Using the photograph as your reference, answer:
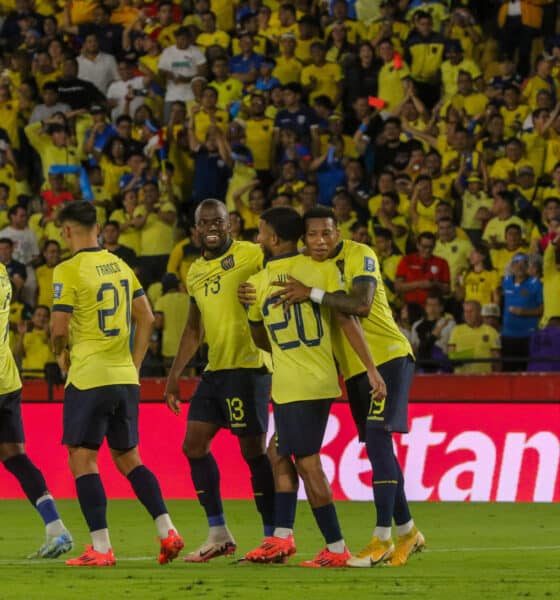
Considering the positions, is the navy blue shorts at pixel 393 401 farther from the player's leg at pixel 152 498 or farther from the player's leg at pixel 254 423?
the player's leg at pixel 152 498

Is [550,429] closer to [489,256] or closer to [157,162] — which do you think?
[489,256]

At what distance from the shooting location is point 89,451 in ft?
31.6

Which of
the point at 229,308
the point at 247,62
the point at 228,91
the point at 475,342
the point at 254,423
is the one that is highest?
the point at 247,62

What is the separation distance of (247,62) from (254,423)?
12.2 meters

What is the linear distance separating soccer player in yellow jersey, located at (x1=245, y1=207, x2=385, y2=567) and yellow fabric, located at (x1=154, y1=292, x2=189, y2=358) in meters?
8.81

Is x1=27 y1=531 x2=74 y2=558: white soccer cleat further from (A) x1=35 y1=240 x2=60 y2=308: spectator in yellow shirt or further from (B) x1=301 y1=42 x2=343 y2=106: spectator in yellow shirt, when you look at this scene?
(B) x1=301 y1=42 x2=343 y2=106: spectator in yellow shirt

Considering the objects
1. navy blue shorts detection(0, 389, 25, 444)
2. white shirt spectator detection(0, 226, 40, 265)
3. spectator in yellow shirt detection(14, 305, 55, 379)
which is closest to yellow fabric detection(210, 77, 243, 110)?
white shirt spectator detection(0, 226, 40, 265)

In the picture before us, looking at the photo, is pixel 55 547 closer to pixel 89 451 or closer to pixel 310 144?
pixel 89 451

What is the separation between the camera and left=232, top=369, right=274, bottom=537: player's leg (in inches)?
396

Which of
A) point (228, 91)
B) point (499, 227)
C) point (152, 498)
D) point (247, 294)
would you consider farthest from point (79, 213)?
point (228, 91)

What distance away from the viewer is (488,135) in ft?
63.4

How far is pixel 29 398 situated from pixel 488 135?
6528 mm

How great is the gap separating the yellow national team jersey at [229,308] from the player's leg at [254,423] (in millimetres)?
104

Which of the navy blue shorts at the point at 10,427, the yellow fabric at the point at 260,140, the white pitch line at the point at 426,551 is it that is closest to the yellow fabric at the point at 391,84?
the yellow fabric at the point at 260,140
